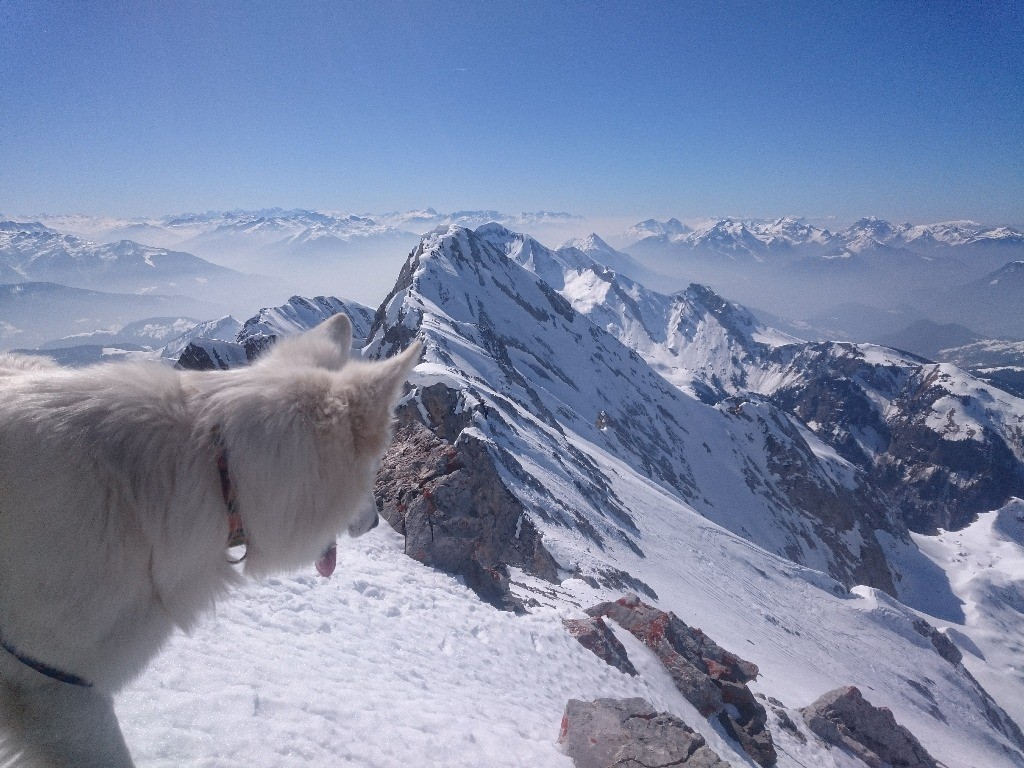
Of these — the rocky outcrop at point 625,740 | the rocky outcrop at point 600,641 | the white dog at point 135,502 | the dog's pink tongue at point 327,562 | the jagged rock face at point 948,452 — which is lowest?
the jagged rock face at point 948,452

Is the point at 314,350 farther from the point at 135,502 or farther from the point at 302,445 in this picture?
the point at 135,502

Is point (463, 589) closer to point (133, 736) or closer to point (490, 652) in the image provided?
point (490, 652)

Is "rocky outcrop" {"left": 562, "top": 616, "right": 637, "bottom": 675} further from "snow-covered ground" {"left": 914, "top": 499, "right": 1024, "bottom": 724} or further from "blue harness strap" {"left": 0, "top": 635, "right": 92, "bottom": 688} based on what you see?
"snow-covered ground" {"left": 914, "top": 499, "right": 1024, "bottom": 724}

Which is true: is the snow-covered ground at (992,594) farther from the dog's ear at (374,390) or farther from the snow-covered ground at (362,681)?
the dog's ear at (374,390)

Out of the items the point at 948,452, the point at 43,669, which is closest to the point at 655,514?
the point at 43,669

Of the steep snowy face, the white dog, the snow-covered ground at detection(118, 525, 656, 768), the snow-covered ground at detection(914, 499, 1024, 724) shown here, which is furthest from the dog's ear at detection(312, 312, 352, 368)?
the snow-covered ground at detection(914, 499, 1024, 724)

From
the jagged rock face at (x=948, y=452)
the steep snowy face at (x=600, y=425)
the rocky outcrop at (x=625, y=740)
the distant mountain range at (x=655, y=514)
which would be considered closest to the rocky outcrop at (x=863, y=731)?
the distant mountain range at (x=655, y=514)
